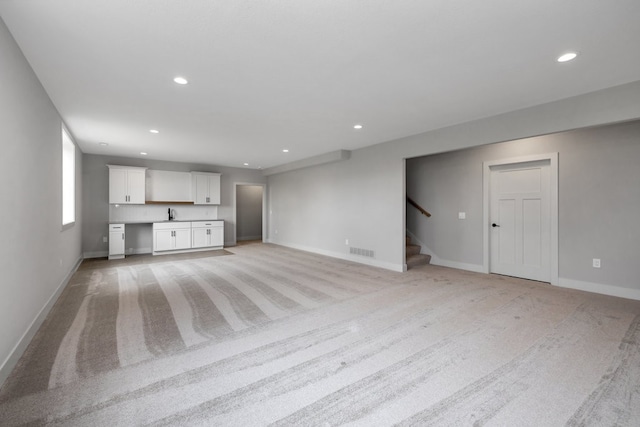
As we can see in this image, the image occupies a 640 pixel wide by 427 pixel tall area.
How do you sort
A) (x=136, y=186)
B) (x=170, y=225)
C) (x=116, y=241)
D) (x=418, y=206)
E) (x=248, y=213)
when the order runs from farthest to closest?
(x=248, y=213) < (x=170, y=225) < (x=136, y=186) < (x=116, y=241) < (x=418, y=206)

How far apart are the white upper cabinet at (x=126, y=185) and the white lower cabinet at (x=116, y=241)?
0.70 m

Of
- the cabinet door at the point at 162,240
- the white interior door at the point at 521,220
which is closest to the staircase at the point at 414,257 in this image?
the white interior door at the point at 521,220

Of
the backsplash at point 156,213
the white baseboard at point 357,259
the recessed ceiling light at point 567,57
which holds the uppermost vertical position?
the recessed ceiling light at point 567,57

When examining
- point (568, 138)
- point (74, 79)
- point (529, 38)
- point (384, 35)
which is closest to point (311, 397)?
point (384, 35)

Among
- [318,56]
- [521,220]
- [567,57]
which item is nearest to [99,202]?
[318,56]

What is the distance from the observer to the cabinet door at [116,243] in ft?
21.7

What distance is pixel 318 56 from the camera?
95.1 inches

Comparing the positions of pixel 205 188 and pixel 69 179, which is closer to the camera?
pixel 69 179

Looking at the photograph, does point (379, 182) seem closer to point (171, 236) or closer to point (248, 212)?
point (171, 236)

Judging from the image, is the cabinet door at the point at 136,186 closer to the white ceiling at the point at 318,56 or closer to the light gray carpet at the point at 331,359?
the white ceiling at the point at 318,56

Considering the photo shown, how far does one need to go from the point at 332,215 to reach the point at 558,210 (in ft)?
14.2

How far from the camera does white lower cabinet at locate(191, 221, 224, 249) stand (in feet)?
25.5

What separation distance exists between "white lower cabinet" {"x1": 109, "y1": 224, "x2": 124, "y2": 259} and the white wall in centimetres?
421

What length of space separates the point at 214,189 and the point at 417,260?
611cm
